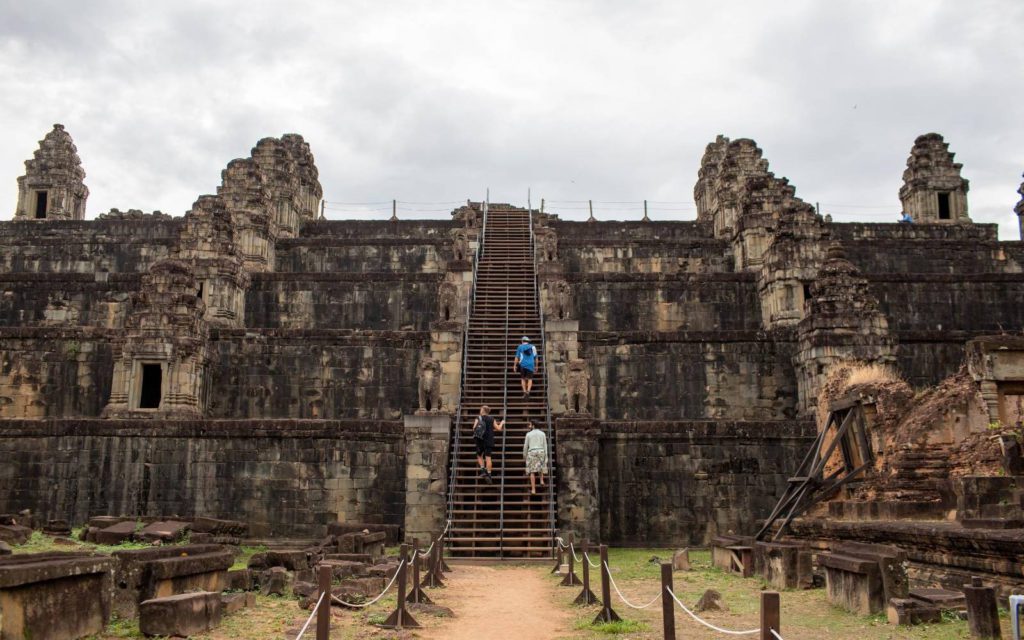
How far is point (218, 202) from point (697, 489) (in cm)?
1988

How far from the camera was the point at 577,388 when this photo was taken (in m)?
22.1

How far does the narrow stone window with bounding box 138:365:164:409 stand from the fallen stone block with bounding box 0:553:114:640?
16189 millimetres

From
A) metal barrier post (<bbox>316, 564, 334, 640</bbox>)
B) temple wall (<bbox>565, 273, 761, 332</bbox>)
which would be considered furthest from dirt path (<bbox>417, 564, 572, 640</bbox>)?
temple wall (<bbox>565, 273, 761, 332</bbox>)

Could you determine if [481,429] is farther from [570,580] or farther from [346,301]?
[346,301]

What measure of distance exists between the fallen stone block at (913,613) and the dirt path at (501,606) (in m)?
3.66

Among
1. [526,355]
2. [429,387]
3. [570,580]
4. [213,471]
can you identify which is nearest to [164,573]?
[570,580]

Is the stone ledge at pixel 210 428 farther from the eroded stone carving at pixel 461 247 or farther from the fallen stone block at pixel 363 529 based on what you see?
the eroded stone carving at pixel 461 247

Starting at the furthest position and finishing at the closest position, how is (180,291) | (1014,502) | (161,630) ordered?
(180,291), (1014,502), (161,630)

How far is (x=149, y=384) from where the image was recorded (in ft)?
86.1

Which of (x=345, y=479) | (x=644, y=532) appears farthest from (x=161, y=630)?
(x=644, y=532)

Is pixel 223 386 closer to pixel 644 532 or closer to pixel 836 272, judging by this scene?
pixel 644 532

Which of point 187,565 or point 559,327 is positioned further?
point 559,327

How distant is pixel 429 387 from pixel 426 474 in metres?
2.08

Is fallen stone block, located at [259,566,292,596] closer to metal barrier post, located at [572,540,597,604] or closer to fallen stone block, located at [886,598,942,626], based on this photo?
metal barrier post, located at [572,540,597,604]
